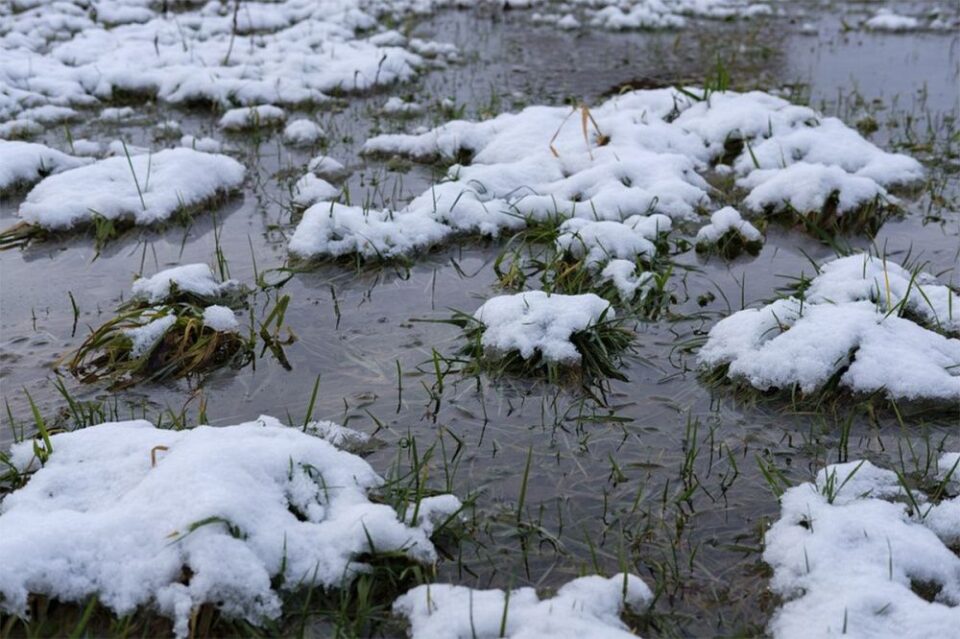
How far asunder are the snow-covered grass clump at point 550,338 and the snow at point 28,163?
3.71m

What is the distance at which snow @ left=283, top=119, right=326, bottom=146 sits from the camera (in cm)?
718

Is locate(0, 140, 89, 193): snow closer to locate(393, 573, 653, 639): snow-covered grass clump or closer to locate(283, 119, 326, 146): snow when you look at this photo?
locate(283, 119, 326, 146): snow

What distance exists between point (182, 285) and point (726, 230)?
3.12 m

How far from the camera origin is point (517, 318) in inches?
158

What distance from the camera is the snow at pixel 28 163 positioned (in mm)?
5977

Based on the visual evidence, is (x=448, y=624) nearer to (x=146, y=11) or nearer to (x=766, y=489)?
(x=766, y=489)

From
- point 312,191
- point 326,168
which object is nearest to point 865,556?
point 312,191

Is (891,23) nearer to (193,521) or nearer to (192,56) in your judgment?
(192,56)

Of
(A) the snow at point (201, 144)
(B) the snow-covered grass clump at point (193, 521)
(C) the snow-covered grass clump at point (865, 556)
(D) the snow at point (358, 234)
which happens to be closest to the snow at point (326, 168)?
(A) the snow at point (201, 144)

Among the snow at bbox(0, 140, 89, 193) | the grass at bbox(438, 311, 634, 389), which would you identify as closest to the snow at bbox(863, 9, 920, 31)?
the grass at bbox(438, 311, 634, 389)

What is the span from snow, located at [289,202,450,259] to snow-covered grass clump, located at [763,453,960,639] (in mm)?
2723

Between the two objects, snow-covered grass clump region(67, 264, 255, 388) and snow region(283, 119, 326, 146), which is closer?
snow-covered grass clump region(67, 264, 255, 388)

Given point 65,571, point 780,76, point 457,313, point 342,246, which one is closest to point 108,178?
point 342,246

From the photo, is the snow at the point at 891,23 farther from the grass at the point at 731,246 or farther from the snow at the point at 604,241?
the snow at the point at 604,241
